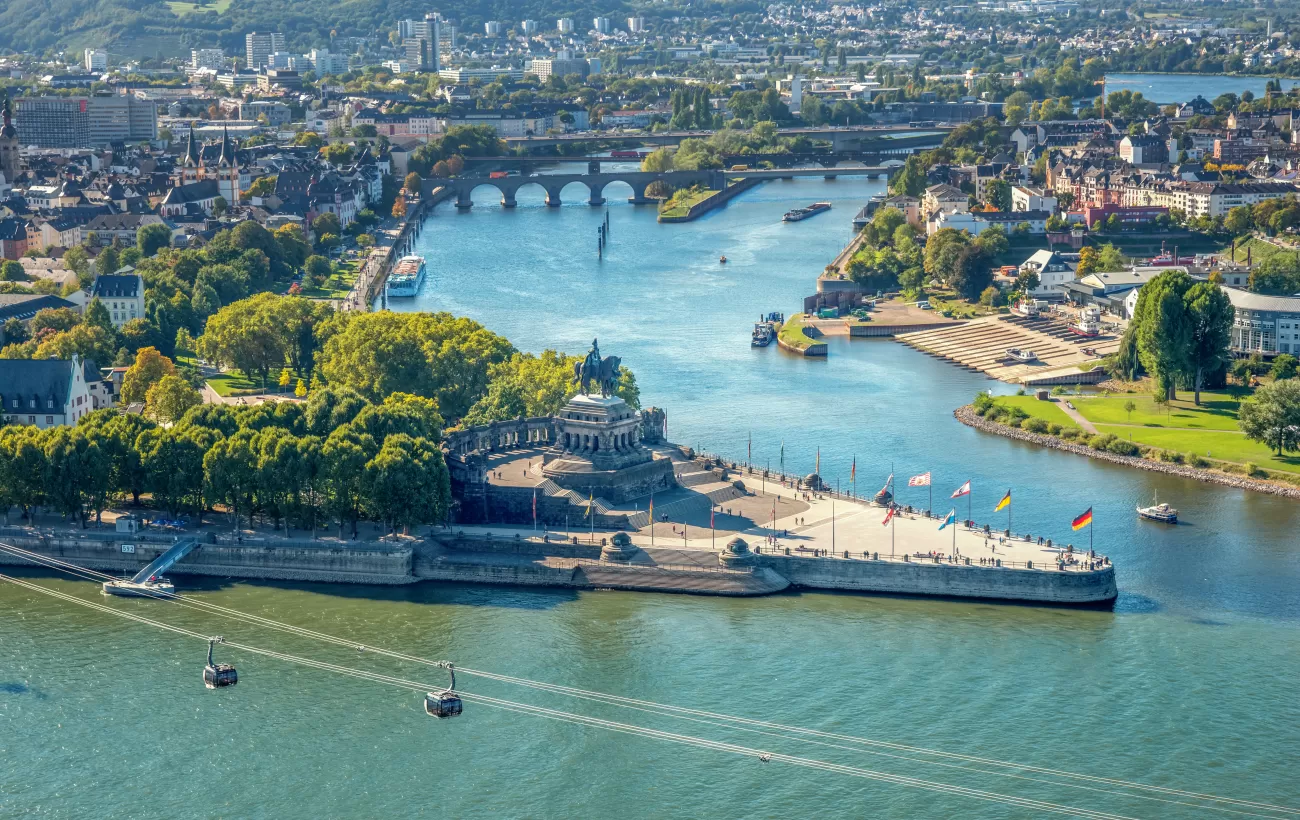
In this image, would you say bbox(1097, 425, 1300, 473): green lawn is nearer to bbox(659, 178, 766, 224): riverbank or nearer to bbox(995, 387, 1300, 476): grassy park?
bbox(995, 387, 1300, 476): grassy park

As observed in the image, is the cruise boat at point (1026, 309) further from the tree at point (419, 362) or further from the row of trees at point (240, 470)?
the row of trees at point (240, 470)

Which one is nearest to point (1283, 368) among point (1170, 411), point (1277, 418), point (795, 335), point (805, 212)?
point (1170, 411)

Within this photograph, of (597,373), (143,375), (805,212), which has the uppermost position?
(597,373)

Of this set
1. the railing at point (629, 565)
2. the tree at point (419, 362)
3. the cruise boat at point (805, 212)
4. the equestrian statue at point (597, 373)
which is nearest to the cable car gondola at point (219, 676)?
the railing at point (629, 565)

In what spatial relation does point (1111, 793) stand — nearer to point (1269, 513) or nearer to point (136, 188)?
point (1269, 513)

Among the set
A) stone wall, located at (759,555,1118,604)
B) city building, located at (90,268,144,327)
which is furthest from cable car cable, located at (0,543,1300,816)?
city building, located at (90,268,144,327)

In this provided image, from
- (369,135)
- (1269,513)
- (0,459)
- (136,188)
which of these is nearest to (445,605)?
(0,459)

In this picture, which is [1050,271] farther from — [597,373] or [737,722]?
[737,722]
